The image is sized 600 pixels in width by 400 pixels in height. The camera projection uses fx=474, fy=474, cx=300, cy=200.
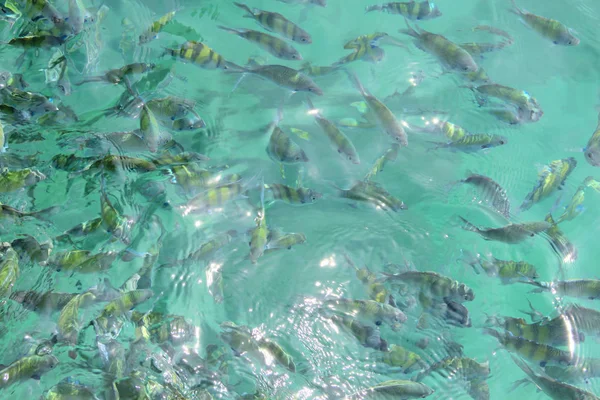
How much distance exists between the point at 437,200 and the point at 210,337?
7.64 ft

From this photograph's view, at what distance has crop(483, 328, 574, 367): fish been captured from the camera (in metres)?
2.95

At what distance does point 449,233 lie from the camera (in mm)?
4109

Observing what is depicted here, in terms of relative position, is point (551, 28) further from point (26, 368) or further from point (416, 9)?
point (26, 368)

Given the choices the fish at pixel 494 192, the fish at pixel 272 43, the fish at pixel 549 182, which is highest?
the fish at pixel 272 43

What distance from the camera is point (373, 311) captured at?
306 centimetres

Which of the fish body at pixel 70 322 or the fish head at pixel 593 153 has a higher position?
the fish head at pixel 593 153

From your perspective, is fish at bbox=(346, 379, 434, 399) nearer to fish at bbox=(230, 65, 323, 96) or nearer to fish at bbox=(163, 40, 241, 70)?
fish at bbox=(230, 65, 323, 96)

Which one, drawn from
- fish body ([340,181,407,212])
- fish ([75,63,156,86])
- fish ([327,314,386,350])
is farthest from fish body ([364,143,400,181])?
fish ([75,63,156,86])

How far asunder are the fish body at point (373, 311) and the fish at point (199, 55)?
2.25 meters

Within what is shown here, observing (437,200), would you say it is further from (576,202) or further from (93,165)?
(93,165)

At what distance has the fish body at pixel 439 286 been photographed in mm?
3092

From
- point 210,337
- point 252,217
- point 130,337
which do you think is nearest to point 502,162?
point 252,217

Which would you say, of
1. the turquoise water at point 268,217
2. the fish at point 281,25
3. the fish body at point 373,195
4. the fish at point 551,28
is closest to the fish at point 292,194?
the turquoise water at point 268,217

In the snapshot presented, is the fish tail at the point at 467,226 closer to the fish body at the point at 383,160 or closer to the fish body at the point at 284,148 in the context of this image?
the fish body at the point at 383,160
